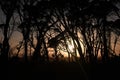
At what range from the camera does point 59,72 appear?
58.0 feet

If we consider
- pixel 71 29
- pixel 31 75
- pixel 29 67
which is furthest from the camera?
pixel 71 29

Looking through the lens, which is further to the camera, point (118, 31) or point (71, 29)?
point (118, 31)

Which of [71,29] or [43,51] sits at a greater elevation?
[71,29]

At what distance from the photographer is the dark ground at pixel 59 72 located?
15709mm

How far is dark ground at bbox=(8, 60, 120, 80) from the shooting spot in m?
15.7

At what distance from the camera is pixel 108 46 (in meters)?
29.4

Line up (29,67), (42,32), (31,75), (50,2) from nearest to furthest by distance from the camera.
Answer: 1. (31,75)
2. (29,67)
3. (50,2)
4. (42,32)

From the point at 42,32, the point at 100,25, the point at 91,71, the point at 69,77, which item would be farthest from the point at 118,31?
the point at 69,77

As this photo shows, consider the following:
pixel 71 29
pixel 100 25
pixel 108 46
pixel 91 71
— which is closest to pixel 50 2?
pixel 71 29

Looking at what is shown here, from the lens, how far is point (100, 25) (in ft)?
86.5

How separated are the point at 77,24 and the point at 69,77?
9.54 m

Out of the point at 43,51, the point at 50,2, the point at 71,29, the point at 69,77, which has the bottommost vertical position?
the point at 69,77

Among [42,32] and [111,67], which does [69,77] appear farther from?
[42,32]

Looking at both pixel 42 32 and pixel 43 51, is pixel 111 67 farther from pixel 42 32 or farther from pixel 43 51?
pixel 43 51
